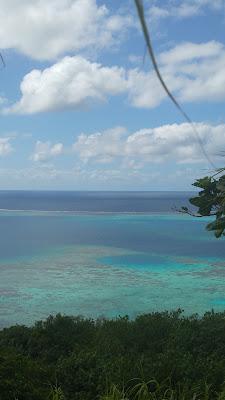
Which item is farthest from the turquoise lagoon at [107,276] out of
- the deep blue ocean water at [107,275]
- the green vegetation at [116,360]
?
the green vegetation at [116,360]

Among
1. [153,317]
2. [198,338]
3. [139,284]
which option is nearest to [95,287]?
[139,284]

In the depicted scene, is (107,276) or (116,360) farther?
(107,276)

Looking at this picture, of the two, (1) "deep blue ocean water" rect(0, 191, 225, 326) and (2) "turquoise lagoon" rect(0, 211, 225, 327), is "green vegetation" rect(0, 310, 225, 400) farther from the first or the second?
(1) "deep blue ocean water" rect(0, 191, 225, 326)

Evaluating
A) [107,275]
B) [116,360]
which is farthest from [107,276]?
[116,360]

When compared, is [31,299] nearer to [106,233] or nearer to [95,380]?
[95,380]

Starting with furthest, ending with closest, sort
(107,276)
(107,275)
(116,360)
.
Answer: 1. (107,275)
2. (107,276)
3. (116,360)

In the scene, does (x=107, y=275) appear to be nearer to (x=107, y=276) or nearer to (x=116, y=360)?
(x=107, y=276)
